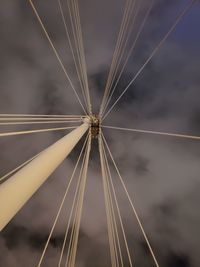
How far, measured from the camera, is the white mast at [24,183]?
3.95 m

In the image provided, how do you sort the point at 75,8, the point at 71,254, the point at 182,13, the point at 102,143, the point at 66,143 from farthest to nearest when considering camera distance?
the point at 102,143 → the point at 75,8 → the point at 71,254 → the point at 182,13 → the point at 66,143

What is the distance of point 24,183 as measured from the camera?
4562 mm

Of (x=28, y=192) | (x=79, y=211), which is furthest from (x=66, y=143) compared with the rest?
(x=79, y=211)

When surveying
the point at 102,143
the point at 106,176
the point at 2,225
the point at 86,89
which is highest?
the point at 86,89

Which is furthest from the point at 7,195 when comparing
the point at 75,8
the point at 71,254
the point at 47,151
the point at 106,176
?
the point at 75,8

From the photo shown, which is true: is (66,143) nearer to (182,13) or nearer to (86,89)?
(182,13)

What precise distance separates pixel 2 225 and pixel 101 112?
13936mm

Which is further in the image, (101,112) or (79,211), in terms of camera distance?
(101,112)

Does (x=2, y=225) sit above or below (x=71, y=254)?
above

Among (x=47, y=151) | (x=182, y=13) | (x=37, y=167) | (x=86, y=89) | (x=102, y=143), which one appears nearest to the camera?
(x=37, y=167)

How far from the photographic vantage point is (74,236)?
11562 millimetres

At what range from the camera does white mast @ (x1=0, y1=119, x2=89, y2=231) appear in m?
3.95

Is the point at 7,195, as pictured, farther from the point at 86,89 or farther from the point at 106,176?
the point at 86,89

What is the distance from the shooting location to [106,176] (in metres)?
13.0
